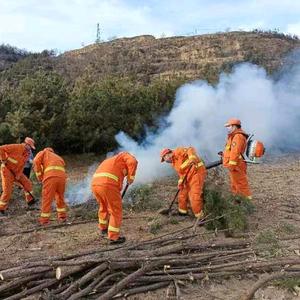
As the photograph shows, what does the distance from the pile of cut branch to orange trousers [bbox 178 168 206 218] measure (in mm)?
2085

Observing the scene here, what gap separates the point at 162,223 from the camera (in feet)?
27.2

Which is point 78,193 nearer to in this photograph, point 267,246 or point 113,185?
point 113,185

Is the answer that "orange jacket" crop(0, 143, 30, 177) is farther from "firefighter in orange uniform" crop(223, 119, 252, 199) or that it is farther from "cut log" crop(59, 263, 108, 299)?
"cut log" crop(59, 263, 108, 299)

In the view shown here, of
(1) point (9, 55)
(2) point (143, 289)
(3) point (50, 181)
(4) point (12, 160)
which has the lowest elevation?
(2) point (143, 289)

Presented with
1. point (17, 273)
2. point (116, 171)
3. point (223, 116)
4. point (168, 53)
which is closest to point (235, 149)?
point (116, 171)

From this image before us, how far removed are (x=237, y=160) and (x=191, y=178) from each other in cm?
122

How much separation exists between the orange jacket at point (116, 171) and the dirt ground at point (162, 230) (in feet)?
3.01

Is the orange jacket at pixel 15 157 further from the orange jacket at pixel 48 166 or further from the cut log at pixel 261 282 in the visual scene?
the cut log at pixel 261 282

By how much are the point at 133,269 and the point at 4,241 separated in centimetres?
293

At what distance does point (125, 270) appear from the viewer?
5.59 meters

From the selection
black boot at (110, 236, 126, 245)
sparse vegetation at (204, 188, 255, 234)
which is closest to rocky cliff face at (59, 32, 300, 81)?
sparse vegetation at (204, 188, 255, 234)

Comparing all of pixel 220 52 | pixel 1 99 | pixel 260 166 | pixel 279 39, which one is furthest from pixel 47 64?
pixel 260 166

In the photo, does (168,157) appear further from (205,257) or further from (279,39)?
Result: (279,39)

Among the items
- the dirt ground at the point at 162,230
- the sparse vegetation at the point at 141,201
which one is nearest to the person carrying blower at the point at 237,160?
the dirt ground at the point at 162,230
